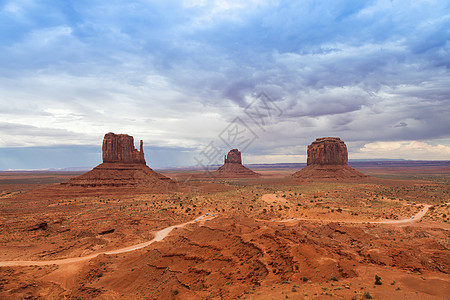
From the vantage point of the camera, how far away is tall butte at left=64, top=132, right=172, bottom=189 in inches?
3170

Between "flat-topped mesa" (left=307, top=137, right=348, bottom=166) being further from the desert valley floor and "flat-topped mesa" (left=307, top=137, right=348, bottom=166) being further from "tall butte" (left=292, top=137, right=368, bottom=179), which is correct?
the desert valley floor

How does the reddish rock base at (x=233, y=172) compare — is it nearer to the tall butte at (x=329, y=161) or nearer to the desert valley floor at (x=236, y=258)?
the tall butte at (x=329, y=161)

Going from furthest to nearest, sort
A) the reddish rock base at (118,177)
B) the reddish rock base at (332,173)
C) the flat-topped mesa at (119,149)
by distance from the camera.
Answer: the reddish rock base at (332,173)
the flat-topped mesa at (119,149)
the reddish rock base at (118,177)

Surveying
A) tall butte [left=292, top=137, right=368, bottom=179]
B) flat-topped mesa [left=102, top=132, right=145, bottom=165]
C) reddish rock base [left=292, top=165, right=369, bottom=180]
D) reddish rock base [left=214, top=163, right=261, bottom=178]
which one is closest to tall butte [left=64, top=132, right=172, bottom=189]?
flat-topped mesa [left=102, top=132, right=145, bottom=165]

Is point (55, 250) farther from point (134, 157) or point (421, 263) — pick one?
point (134, 157)

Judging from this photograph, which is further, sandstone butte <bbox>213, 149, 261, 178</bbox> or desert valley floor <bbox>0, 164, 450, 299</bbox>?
sandstone butte <bbox>213, 149, 261, 178</bbox>

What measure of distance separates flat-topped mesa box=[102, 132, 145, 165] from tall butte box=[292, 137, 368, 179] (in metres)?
80.6

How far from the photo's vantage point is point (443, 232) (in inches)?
1013

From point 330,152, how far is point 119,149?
99867 mm

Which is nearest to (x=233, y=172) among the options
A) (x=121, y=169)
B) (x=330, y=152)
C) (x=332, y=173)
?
(x=330, y=152)

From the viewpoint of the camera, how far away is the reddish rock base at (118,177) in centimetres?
7862

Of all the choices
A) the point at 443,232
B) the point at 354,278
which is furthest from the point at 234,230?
the point at 443,232

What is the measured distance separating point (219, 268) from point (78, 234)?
79.6ft

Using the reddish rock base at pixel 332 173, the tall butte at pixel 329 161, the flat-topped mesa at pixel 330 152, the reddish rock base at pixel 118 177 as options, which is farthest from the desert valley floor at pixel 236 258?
the flat-topped mesa at pixel 330 152
